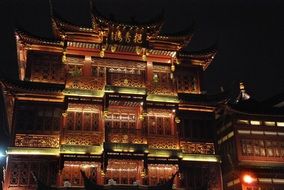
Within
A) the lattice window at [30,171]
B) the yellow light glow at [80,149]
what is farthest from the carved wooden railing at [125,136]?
the lattice window at [30,171]

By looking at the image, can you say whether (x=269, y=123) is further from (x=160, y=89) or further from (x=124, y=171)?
(x=124, y=171)

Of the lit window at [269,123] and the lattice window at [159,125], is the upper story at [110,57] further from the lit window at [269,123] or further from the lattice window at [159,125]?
the lit window at [269,123]

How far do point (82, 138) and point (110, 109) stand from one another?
300cm

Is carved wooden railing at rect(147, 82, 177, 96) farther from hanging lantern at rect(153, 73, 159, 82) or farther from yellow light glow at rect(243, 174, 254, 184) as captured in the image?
yellow light glow at rect(243, 174, 254, 184)

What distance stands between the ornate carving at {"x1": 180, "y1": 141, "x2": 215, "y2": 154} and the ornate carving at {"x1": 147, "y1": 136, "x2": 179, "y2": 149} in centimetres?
71

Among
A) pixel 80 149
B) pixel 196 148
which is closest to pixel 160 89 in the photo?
pixel 196 148

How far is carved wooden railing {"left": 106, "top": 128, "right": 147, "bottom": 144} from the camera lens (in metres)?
23.2

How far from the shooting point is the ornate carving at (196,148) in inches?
974

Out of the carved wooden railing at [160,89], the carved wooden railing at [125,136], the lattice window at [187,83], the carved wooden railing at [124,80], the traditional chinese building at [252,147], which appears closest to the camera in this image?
the carved wooden railing at [125,136]

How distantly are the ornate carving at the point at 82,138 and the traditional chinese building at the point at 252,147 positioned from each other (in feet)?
31.1

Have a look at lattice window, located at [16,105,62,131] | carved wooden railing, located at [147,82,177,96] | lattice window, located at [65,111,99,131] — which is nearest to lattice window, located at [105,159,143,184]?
lattice window, located at [65,111,99,131]

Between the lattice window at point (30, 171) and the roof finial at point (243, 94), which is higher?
the roof finial at point (243, 94)

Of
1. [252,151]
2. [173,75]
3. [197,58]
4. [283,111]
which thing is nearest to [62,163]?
[173,75]

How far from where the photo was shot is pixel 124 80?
25000mm
